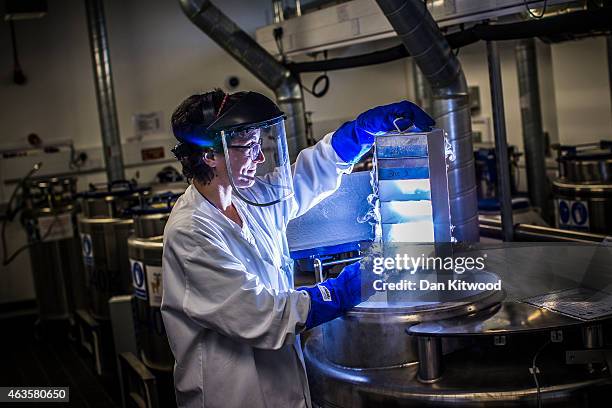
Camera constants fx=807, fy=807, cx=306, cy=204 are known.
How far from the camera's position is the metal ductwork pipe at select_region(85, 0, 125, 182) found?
568 cm

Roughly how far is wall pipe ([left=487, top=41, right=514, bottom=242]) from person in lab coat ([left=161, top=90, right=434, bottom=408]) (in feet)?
3.79

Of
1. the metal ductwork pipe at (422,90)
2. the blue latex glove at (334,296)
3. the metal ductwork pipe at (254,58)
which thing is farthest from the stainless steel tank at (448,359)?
the metal ductwork pipe at (422,90)

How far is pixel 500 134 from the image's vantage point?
3.04 m

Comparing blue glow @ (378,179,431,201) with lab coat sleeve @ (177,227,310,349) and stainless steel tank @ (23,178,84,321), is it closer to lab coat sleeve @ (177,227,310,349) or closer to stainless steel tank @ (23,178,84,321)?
lab coat sleeve @ (177,227,310,349)

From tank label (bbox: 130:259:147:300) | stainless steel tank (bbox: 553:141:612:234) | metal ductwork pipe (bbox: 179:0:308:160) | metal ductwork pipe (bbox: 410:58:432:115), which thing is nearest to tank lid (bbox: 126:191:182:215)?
tank label (bbox: 130:259:147:300)

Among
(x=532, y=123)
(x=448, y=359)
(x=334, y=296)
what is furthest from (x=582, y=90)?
(x=334, y=296)

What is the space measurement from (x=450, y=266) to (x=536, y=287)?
0.27m

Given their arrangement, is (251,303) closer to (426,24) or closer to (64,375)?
(426,24)

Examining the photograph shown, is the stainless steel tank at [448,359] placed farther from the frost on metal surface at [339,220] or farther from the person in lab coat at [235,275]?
the frost on metal surface at [339,220]

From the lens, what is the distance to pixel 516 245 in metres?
2.21

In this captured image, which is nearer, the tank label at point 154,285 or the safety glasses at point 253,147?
the safety glasses at point 253,147

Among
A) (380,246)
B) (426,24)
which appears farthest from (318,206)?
(426,24)

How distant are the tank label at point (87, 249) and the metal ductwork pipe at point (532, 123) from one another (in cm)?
284

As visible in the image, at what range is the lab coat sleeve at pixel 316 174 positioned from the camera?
213 centimetres
